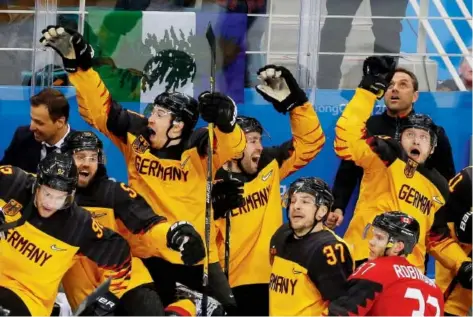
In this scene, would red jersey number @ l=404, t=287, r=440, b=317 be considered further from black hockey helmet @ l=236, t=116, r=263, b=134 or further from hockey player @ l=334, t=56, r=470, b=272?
black hockey helmet @ l=236, t=116, r=263, b=134

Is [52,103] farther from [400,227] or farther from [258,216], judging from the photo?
[400,227]

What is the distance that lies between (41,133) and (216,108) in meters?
1.03

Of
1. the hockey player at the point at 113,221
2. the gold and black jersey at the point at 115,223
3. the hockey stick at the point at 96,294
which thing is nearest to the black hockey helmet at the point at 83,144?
the hockey player at the point at 113,221

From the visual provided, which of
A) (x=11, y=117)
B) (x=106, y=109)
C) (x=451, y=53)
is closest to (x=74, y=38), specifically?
(x=106, y=109)

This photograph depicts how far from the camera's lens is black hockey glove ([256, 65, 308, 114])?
26.9 ft

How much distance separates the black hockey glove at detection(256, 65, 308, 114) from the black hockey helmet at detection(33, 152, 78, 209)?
98 cm

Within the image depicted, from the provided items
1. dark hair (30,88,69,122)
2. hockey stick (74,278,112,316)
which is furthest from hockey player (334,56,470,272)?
hockey stick (74,278,112,316)

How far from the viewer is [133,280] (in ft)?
26.6

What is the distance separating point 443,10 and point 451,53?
0.75 ft

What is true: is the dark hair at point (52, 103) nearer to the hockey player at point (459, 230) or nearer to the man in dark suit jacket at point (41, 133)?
the man in dark suit jacket at point (41, 133)

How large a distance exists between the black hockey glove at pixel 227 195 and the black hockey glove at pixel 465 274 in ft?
3.73

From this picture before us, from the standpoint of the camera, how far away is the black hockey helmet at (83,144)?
8.15m

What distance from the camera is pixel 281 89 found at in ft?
27.1

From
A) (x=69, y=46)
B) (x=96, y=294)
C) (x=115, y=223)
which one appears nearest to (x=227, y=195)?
(x=115, y=223)
